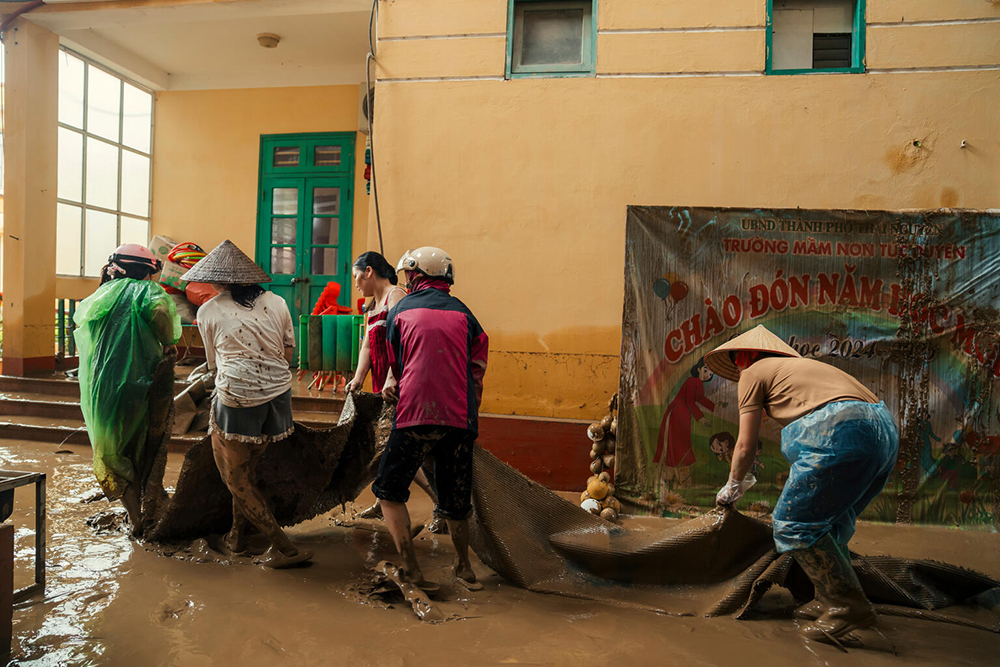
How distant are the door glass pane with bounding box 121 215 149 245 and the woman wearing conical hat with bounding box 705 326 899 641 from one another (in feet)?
29.3

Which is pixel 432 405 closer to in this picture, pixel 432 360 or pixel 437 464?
pixel 432 360

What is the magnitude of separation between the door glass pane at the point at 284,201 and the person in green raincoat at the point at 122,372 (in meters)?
5.41

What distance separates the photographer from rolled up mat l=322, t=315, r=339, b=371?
6910 mm

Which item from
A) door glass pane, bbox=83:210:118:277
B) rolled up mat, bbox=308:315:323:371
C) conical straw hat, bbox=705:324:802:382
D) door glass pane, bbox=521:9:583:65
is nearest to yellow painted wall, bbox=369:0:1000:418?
door glass pane, bbox=521:9:583:65

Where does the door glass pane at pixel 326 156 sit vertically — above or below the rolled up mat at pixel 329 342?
above

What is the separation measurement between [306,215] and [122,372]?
5.57 metres

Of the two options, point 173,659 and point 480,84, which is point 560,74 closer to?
point 480,84

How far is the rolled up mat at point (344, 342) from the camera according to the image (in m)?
6.90

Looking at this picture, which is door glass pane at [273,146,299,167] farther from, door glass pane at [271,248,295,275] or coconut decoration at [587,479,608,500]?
coconut decoration at [587,479,608,500]

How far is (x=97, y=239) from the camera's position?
8.92 m

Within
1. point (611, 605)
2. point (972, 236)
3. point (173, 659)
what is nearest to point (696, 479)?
point (611, 605)

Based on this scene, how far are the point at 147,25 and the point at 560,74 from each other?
17.6ft

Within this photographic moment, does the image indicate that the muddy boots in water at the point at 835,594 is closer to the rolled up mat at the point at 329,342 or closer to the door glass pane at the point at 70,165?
the rolled up mat at the point at 329,342

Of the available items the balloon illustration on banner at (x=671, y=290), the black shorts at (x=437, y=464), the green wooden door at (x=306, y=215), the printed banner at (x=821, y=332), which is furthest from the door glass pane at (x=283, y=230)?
the black shorts at (x=437, y=464)
